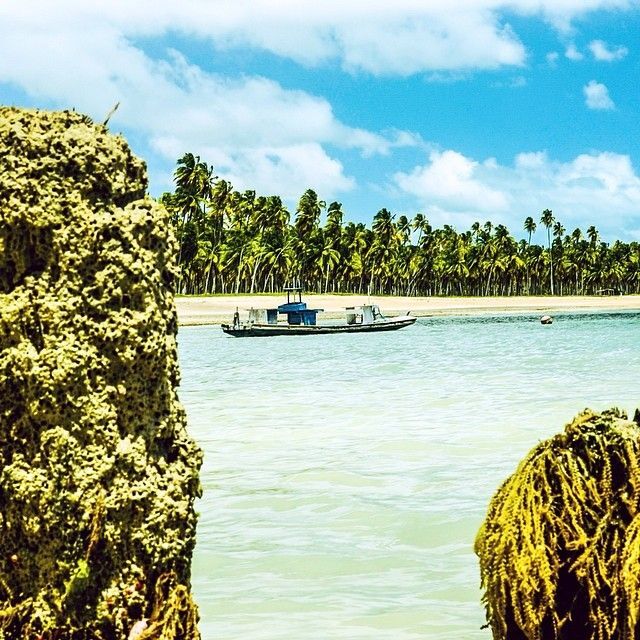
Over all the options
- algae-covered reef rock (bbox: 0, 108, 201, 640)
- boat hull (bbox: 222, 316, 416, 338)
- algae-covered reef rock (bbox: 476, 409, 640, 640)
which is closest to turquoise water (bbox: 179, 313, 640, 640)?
algae-covered reef rock (bbox: 0, 108, 201, 640)

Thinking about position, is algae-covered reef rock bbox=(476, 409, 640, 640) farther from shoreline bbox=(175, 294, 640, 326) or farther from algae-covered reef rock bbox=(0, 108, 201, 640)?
shoreline bbox=(175, 294, 640, 326)

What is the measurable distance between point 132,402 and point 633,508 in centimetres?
178

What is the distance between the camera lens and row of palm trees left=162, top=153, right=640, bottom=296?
124000 millimetres

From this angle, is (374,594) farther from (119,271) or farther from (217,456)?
(217,456)

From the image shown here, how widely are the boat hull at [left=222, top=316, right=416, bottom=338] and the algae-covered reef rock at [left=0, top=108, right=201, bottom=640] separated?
67.5 meters

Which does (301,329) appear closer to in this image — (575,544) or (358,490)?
(358,490)

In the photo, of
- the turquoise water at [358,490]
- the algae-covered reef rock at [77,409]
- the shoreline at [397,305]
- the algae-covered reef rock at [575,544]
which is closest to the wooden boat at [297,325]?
the shoreline at [397,305]

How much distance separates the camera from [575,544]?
3078 millimetres

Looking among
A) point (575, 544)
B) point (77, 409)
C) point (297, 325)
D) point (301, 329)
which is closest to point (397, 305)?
point (297, 325)

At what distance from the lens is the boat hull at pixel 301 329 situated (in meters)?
72.5

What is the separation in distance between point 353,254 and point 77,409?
13546 cm

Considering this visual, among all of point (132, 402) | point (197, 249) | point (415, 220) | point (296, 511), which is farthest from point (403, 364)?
point (415, 220)

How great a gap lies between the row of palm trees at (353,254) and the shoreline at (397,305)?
7359 millimetres

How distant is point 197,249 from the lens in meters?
116
